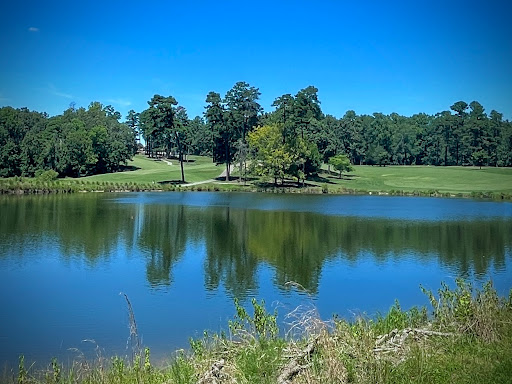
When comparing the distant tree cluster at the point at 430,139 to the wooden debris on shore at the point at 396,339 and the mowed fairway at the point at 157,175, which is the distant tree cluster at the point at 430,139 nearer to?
the mowed fairway at the point at 157,175

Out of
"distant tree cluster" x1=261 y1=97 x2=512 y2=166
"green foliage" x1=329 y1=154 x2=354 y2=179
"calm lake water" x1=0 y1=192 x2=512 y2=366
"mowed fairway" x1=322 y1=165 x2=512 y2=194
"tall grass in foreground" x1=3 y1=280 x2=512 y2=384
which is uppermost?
"distant tree cluster" x1=261 y1=97 x2=512 y2=166

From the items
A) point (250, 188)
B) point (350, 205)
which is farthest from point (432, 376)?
point (250, 188)

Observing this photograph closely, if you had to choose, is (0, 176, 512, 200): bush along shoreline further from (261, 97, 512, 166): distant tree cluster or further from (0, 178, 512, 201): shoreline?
(261, 97, 512, 166): distant tree cluster

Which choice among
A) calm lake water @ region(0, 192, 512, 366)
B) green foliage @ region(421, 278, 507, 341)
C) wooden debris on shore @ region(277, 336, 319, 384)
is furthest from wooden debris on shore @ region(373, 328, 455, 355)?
calm lake water @ region(0, 192, 512, 366)

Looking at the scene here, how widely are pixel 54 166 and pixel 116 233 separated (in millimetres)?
53754

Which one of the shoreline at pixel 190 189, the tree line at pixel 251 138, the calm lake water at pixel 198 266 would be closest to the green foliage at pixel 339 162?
the tree line at pixel 251 138

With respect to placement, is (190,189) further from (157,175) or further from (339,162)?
(339,162)

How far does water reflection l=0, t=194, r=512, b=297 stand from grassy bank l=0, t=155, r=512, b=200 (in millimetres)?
19383

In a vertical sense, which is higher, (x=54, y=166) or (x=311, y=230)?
(x=54, y=166)

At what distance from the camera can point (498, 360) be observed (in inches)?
295

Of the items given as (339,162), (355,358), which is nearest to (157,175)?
(339,162)

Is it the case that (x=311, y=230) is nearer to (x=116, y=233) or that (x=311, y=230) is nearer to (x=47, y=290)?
(x=116, y=233)

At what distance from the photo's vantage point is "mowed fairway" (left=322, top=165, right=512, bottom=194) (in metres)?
68.7

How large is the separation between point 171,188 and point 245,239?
38248 mm
